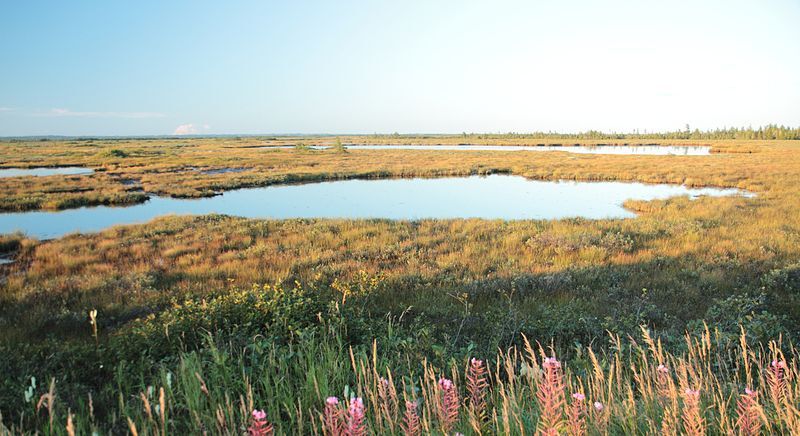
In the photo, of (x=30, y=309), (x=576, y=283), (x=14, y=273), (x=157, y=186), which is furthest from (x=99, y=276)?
(x=157, y=186)

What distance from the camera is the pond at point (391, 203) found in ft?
74.1

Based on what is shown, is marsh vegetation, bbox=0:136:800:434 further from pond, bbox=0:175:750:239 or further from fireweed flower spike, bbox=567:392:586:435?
pond, bbox=0:175:750:239

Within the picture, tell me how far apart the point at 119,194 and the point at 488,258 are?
2670 centimetres

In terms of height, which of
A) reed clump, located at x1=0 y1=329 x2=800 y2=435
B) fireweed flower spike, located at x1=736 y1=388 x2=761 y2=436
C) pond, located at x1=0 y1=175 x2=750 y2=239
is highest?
fireweed flower spike, located at x1=736 y1=388 x2=761 y2=436

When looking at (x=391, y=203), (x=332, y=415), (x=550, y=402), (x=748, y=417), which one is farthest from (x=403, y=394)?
(x=391, y=203)

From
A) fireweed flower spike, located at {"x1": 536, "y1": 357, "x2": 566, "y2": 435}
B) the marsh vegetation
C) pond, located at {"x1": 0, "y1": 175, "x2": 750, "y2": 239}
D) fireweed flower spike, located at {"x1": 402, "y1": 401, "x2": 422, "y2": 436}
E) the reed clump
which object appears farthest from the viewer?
pond, located at {"x1": 0, "y1": 175, "x2": 750, "y2": 239}

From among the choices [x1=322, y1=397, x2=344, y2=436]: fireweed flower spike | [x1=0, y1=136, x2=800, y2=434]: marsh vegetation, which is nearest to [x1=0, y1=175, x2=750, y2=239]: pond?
[x1=0, y1=136, x2=800, y2=434]: marsh vegetation

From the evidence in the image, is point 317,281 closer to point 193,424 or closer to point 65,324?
point 65,324

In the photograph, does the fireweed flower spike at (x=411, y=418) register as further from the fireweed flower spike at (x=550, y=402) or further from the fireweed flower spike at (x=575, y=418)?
the fireweed flower spike at (x=575, y=418)

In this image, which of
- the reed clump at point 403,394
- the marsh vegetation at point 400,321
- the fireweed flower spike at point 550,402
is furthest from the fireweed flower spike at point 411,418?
the fireweed flower spike at point 550,402

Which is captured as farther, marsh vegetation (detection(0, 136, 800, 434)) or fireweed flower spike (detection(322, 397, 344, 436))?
marsh vegetation (detection(0, 136, 800, 434))

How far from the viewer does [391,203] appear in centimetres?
2798

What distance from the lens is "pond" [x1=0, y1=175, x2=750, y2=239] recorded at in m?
22.6

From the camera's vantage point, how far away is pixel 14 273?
11.3m
